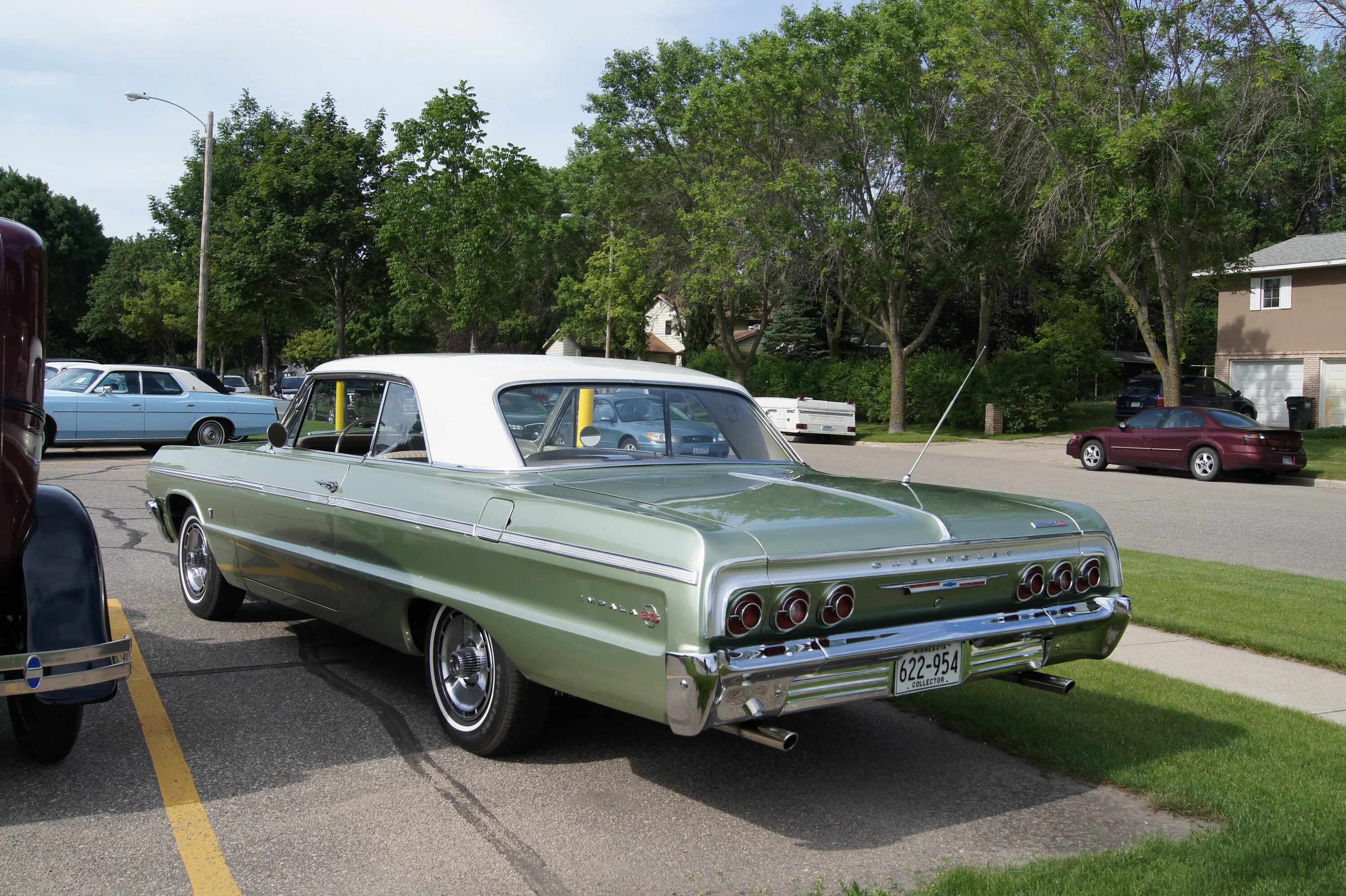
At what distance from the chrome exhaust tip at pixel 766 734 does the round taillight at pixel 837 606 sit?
40cm

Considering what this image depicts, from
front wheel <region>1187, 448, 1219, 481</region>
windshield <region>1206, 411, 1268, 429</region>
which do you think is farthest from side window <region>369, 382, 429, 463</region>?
windshield <region>1206, 411, 1268, 429</region>

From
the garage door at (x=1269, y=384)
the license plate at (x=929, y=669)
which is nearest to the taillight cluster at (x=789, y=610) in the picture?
the license plate at (x=929, y=669)

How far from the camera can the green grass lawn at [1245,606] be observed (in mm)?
6771

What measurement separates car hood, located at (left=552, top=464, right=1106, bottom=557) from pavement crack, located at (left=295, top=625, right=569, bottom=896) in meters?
1.23

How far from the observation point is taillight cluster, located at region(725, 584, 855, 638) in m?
3.54

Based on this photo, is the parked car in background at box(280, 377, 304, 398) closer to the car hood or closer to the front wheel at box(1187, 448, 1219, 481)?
the front wheel at box(1187, 448, 1219, 481)

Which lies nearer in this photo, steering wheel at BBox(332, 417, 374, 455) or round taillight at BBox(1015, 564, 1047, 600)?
round taillight at BBox(1015, 564, 1047, 600)

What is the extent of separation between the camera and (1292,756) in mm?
4660

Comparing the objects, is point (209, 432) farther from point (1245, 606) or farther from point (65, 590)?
point (1245, 606)

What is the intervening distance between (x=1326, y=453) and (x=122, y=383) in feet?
77.6

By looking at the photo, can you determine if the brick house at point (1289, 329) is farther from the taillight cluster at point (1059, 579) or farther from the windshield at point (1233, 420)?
the taillight cluster at point (1059, 579)

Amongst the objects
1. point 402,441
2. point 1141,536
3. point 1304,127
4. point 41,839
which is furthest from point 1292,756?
point 1304,127

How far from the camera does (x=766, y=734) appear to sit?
360 cm

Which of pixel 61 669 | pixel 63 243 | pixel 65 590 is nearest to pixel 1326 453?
pixel 65 590
